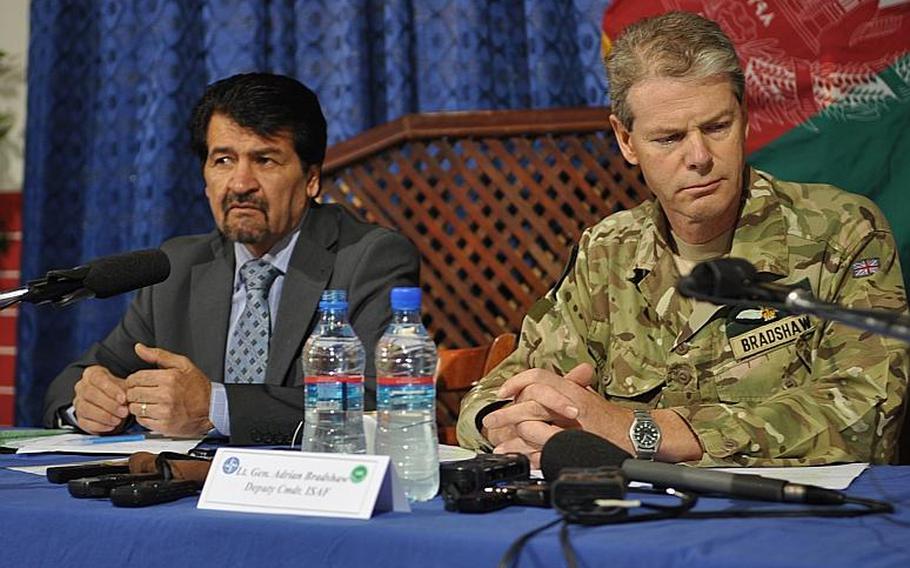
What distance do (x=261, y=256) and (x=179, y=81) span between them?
125 centimetres

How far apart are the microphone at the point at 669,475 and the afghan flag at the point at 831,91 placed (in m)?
1.46

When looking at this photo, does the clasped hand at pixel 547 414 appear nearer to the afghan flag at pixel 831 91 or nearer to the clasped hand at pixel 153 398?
the clasped hand at pixel 153 398

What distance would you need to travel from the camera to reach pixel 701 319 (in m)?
1.86

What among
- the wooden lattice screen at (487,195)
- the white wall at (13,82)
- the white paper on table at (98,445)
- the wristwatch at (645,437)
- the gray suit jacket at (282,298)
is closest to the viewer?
the wristwatch at (645,437)

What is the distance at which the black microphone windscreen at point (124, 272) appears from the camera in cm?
150

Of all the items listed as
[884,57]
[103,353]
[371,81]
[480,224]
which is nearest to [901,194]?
[884,57]

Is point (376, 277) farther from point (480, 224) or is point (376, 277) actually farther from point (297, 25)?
point (297, 25)

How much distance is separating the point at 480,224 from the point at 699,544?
88.0 inches

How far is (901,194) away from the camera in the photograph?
260 cm

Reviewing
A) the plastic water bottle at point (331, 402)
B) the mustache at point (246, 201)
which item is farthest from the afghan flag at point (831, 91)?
the plastic water bottle at point (331, 402)

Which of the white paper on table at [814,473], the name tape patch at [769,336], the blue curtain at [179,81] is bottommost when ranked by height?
the white paper on table at [814,473]

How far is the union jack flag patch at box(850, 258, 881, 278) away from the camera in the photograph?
178cm

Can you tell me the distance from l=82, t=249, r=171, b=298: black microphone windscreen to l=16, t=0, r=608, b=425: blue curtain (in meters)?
1.76

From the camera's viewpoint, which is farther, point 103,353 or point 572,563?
point 103,353
